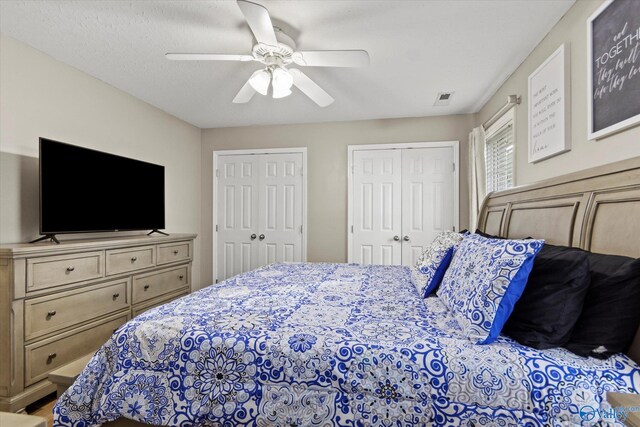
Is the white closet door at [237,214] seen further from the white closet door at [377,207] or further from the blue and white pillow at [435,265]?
the blue and white pillow at [435,265]

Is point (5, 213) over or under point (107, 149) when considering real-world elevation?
under

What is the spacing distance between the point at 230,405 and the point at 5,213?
7.61ft

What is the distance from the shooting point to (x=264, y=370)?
3.81 ft

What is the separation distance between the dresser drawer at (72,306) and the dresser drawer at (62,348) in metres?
0.07

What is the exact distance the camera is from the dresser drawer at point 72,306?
6.45 feet

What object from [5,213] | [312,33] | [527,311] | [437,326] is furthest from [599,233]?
[5,213]

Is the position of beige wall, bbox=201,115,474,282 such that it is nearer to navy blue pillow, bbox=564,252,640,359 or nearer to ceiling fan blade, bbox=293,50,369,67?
ceiling fan blade, bbox=293,50,369,67

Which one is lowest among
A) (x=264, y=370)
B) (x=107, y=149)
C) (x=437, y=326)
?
(x=264, y=370)

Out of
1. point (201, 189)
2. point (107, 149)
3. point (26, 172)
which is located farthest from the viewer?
point (201, 189)

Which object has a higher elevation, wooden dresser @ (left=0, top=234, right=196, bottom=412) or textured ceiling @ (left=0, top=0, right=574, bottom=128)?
textured ceiling @ (left=0, top=0, right=574, bottom=128)

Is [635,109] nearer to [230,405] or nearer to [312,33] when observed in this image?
[312,33]

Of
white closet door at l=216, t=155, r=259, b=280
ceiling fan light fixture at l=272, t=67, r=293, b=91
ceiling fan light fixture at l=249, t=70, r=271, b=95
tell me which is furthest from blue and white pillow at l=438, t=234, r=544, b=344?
white closet door at l=216, t=155, r=259, b=280

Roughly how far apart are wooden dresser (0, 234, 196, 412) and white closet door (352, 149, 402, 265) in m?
2.38

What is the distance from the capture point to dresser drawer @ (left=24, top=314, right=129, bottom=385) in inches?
77.1
